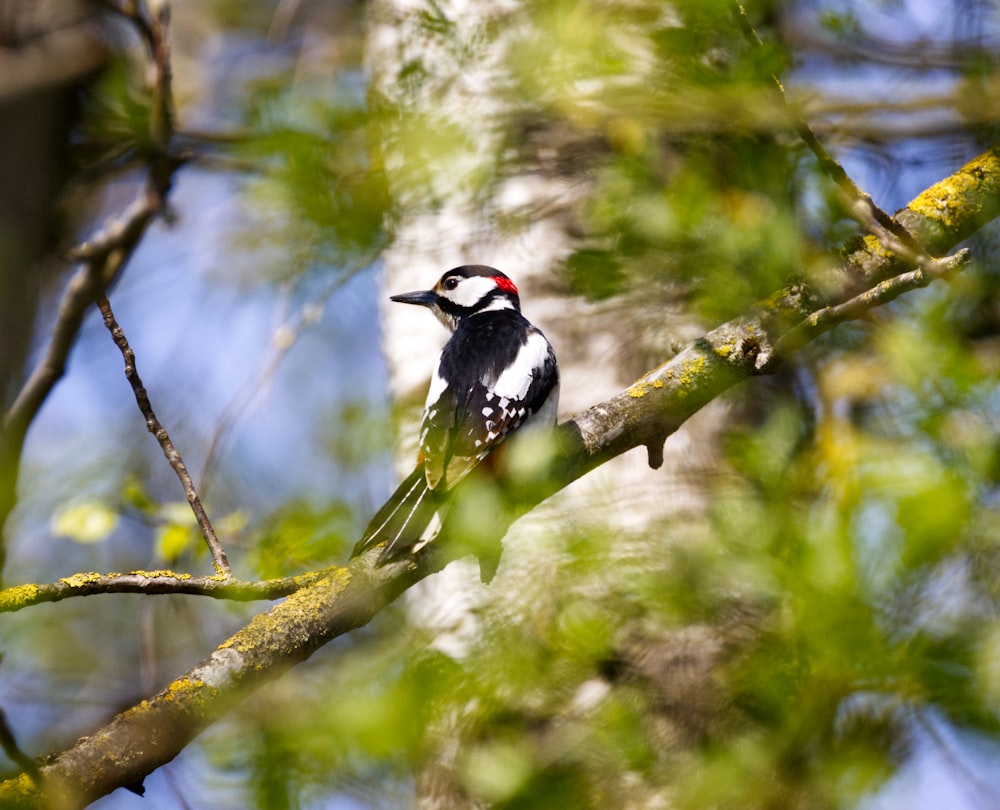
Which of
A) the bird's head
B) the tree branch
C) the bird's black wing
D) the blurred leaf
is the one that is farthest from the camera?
the blurred leaf

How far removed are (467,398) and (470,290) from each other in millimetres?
709

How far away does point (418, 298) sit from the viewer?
3361 mm

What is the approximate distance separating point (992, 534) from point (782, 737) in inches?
21.5

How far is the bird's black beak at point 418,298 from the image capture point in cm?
336

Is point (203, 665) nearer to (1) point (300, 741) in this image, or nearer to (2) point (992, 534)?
(1) point (300, 741)

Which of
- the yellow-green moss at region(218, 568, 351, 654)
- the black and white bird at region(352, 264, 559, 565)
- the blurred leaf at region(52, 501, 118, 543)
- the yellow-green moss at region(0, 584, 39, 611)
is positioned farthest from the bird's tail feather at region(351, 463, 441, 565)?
the blurred leaf at region(52, 501, 118, 543)

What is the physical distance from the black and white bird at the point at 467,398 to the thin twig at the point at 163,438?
320mm

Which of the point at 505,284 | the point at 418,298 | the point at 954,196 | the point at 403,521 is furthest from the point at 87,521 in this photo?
the point at 954,196

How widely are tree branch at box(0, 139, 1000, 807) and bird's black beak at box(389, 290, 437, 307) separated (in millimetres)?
1196

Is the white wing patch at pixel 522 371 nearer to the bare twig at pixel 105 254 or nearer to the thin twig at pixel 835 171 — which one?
the thin twig at pixel 835 171

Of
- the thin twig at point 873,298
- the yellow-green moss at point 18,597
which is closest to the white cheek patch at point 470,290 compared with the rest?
the thin twig at point 873,298

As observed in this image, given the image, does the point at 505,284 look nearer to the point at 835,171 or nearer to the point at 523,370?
the point at 523,370

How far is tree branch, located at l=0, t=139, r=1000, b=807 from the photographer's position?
5.11ft

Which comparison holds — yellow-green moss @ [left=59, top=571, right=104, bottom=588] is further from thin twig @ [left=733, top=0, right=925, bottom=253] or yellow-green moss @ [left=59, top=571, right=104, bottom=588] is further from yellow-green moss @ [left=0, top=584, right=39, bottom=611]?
thin twig @ [left=733, top=0, right=925, bottom=253]
